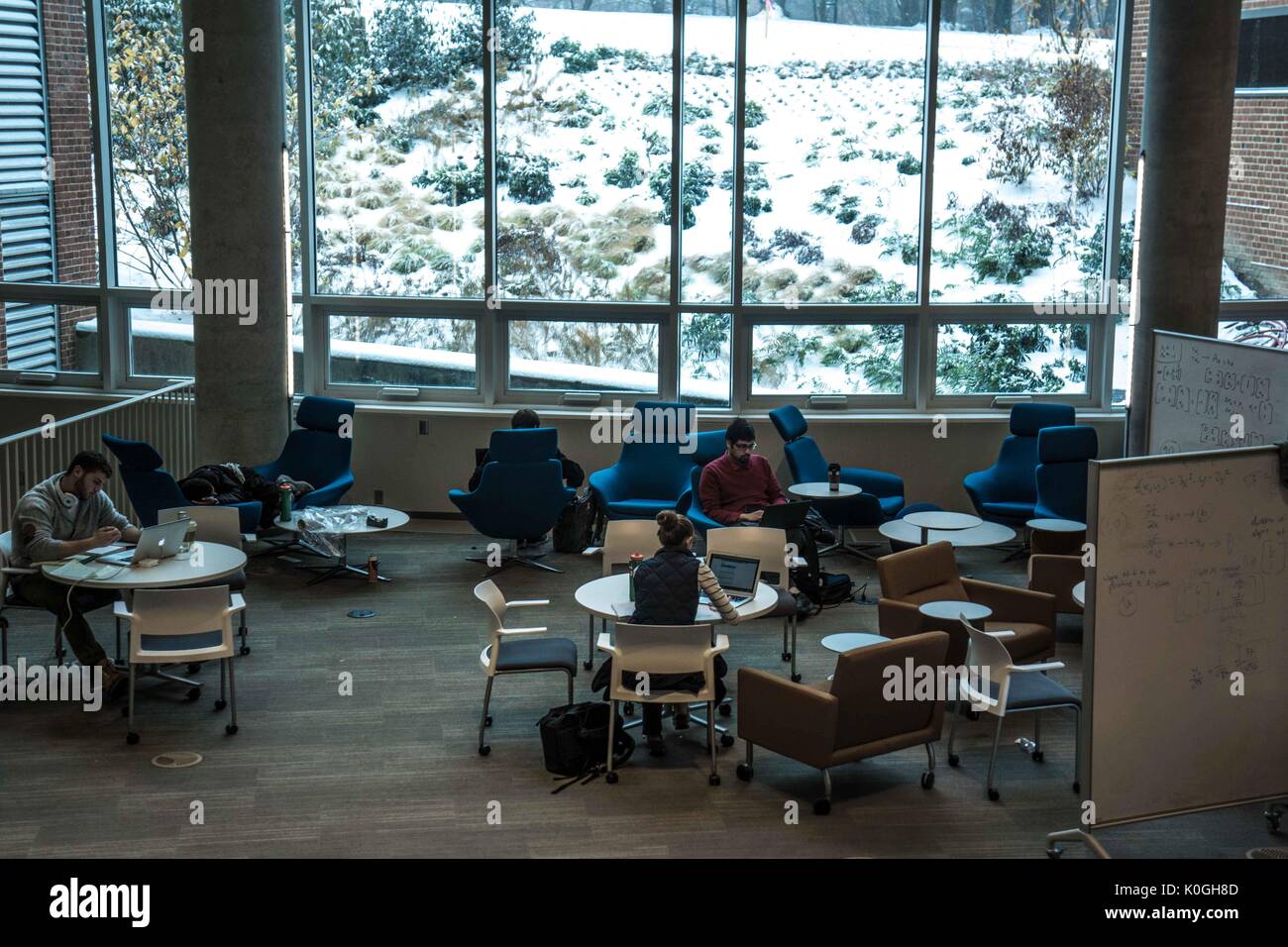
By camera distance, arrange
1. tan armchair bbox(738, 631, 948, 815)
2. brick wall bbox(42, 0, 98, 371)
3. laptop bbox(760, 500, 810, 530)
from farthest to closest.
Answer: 1. brick wall bbox(42, 0, 98, 371)
2. laptop bbox(760, 500, 810, 530)
3. tan armchair bbox(738, 631, 948, 815)

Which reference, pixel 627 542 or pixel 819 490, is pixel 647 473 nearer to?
pixel 819 490

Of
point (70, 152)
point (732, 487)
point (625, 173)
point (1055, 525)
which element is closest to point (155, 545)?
point (732, 487)

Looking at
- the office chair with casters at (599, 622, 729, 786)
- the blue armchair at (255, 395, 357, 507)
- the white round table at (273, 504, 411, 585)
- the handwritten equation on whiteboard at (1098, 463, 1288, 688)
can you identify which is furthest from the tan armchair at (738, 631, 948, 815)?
the blue armchair at (255, 395, 357, 507)

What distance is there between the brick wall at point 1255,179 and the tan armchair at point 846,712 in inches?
282

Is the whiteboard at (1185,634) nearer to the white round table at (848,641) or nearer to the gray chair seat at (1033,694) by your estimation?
the gray chair seat at (1033,694)

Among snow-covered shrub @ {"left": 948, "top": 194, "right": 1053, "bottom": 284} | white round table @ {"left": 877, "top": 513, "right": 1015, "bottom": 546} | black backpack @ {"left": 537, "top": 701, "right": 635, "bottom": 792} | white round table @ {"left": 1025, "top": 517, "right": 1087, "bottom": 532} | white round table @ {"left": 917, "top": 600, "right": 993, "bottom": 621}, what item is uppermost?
snow-covered shrub @ {"left": 948, "top": 194, "right": 1053, "bottom": 284}

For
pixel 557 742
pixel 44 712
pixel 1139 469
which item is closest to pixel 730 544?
pixel 557 742

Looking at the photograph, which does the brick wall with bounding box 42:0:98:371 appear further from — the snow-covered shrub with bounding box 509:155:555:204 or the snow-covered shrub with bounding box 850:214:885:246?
the snow-covered shrub with bounding box 850:214:885:246

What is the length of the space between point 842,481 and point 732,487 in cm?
157

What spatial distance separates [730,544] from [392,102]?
5743 mm

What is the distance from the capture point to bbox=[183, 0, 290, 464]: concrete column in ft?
35.0

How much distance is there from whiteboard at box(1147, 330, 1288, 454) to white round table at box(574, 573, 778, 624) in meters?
2.65

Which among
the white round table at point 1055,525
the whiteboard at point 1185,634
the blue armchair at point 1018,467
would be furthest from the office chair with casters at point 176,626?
the blue armchair at point 1018,467
